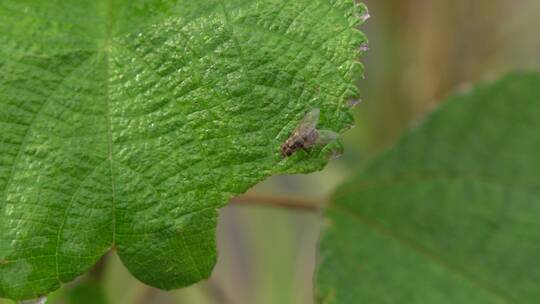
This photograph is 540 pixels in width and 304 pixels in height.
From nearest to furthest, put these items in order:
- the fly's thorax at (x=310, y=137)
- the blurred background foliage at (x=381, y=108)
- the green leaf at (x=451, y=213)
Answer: the fly's thorax at (x=310, y=137)
the green leaf at (x=451, y=213)
the blurred background foliage at (x=381, y=108)

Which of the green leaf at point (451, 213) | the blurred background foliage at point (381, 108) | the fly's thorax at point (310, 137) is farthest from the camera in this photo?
the blurred background foliage at point (381, 108)

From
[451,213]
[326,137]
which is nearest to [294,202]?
[451,213]

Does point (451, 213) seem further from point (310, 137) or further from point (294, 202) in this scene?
point (310, 137)

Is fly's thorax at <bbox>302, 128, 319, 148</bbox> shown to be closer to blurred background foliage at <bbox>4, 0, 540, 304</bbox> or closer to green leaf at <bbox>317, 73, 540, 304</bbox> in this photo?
green leaf at <bbox>317, 73, 540, 304</bbox>

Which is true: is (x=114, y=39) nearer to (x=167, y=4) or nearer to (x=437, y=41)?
(x=167, y=4)

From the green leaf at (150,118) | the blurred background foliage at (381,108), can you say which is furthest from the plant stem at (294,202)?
the green leaf at (150,118)

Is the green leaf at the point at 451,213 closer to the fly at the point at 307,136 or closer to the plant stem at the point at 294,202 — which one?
the plant stem at the point at 294,202

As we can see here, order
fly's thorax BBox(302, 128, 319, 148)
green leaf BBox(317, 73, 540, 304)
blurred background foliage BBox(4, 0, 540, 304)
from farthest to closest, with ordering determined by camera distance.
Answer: blurred background foliage BBox(4, 0, 540, 304) → green leaf BBox(317, 73, 540, 304) → fly's thorax BBox(302, 128, 319, 148)

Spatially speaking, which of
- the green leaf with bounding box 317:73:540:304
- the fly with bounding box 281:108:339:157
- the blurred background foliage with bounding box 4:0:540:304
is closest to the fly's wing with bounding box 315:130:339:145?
the fly with bounding box 281:108:339:157
